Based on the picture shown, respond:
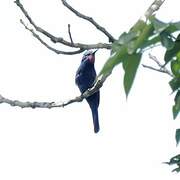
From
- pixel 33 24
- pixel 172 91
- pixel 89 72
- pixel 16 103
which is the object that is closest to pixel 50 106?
pixel 16 103

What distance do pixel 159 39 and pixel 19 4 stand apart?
2.24 meters

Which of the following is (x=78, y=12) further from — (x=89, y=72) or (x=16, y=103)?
(x=89, y=72)

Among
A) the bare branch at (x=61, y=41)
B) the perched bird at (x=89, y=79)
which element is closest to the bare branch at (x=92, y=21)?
the bare branch at (x=61, y=41)

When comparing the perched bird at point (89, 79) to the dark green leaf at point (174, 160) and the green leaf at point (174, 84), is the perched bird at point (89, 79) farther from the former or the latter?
the green leaf at point (174, 84)

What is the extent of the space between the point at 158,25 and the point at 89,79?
7.60m

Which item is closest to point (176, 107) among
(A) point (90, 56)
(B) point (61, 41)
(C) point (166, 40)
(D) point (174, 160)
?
(C) point (166, 40)

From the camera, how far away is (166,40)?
939 millimetres

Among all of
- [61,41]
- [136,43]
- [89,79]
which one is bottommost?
[136,43]

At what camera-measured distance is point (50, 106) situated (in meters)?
4.59

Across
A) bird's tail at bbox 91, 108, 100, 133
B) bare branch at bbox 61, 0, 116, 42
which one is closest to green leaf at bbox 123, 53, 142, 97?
bare branch at bbox 61, 0, 116, 42

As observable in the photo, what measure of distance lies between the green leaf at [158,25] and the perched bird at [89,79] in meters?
7.31

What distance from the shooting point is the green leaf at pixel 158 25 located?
2.99 ft

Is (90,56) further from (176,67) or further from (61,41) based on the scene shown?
(176,67)

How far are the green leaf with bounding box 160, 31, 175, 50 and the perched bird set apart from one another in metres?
7.29
